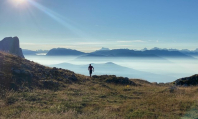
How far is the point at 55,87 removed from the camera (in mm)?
16922

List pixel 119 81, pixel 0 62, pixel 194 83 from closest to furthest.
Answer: pixel 0 62
pixel 119 81
pixel 194 83

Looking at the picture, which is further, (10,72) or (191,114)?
(10,72)

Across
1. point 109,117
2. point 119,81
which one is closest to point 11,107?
point 109,117

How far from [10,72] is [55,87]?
17.3ft

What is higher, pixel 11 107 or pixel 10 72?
pixel 10 72

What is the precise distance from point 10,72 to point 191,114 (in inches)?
684

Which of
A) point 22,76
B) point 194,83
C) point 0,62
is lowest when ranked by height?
point 194,83

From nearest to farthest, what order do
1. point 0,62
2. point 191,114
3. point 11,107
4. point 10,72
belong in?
point 191,114 → point 11,107 → point 10,72 → point 0,62

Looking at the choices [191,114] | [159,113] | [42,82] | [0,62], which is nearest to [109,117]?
[159,113]

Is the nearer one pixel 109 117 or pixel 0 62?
pixel 109 117

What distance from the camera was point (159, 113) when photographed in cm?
934

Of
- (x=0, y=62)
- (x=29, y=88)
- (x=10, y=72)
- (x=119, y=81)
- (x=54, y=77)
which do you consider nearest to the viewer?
(x=29, y=88)

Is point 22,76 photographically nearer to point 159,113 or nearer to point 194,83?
point 159,113

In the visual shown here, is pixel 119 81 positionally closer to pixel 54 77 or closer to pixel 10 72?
pixel 54 77
